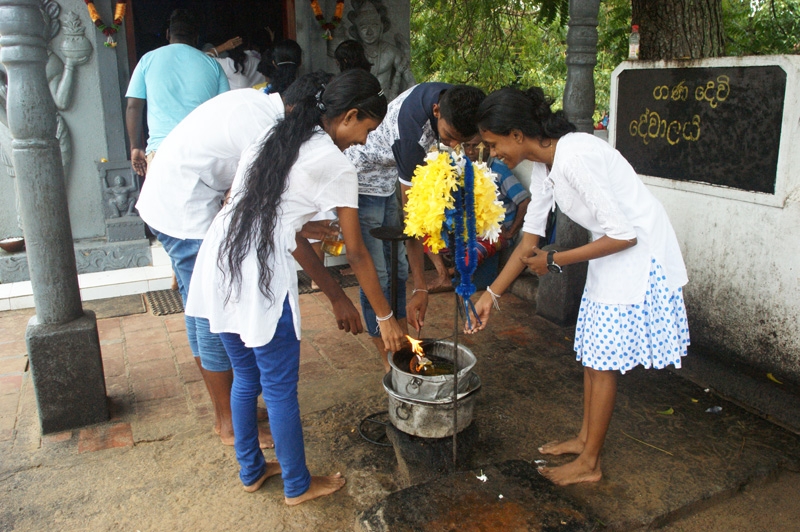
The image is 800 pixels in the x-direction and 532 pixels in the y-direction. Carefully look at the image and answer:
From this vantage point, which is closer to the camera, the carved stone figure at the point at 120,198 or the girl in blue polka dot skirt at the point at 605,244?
the girl in blue polka dot skirt at the point at 605,244

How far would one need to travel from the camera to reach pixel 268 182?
236 cm

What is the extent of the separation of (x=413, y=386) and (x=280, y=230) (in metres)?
0.99

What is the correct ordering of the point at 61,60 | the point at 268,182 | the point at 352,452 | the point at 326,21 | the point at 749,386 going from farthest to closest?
the point at 326,21 < the point at 61,60 < the point at 749,386 < the point at 352,452 < the point at 268,182

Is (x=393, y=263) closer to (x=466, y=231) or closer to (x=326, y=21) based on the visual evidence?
(x=466, y=231)

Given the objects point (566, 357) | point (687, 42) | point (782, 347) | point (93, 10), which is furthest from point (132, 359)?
point (687, 42)

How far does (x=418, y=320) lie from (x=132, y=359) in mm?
2236

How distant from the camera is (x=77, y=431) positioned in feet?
11.3

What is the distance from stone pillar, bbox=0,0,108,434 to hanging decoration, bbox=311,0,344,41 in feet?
12.4

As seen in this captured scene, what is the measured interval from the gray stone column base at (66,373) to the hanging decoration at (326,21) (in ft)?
14.2

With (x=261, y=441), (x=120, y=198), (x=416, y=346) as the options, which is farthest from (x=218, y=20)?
(x=416, y=346)

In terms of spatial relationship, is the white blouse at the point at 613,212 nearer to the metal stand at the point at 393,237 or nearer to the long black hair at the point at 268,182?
the metal stand at the point at 393,237

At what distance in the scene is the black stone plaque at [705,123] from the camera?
11.7ft

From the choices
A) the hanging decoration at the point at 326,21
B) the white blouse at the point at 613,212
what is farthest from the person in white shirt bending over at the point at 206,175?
the hanging decoration at the point at 326,21

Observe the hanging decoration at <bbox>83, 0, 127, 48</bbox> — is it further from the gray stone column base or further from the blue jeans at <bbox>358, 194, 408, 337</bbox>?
the blue jeans at <bbox>358, 194, 408, 337</bbox>
